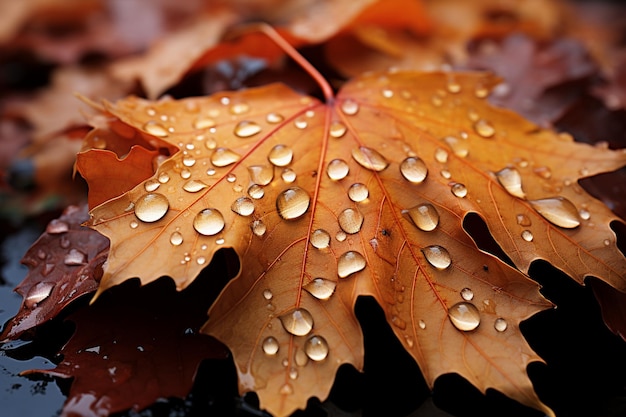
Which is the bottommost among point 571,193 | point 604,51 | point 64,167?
point 64,167

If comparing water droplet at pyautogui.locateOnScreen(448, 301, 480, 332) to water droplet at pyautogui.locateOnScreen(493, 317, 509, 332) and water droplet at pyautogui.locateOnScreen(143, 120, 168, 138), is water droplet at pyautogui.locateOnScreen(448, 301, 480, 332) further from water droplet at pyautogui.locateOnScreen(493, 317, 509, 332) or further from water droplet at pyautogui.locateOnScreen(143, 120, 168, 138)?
water droplet at pyautogui.locateOnScreen(143, 120, 168, 138)

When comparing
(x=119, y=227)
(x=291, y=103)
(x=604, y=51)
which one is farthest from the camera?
(x=604, y=51)

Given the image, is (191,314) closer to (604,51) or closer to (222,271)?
(222,271)

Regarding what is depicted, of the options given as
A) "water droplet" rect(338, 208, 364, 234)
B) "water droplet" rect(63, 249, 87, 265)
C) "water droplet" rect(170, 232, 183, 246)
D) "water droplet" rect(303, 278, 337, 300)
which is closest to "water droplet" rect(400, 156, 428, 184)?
"water droplet" rect(338, 208, 364, 234)

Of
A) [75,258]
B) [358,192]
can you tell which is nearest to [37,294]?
[75,258]

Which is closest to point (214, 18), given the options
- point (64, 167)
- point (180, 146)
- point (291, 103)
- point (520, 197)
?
point (64, 167)

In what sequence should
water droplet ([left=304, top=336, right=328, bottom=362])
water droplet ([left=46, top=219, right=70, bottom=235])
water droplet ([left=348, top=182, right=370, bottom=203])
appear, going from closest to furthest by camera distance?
1. water droplet ([left=304, top=336, right=328, bottom=362])
2. water droplet ([left=348, top=182, right=370, bottom=203])
3. water droplet ([left=46, top=219, right=70, bottom=235])
